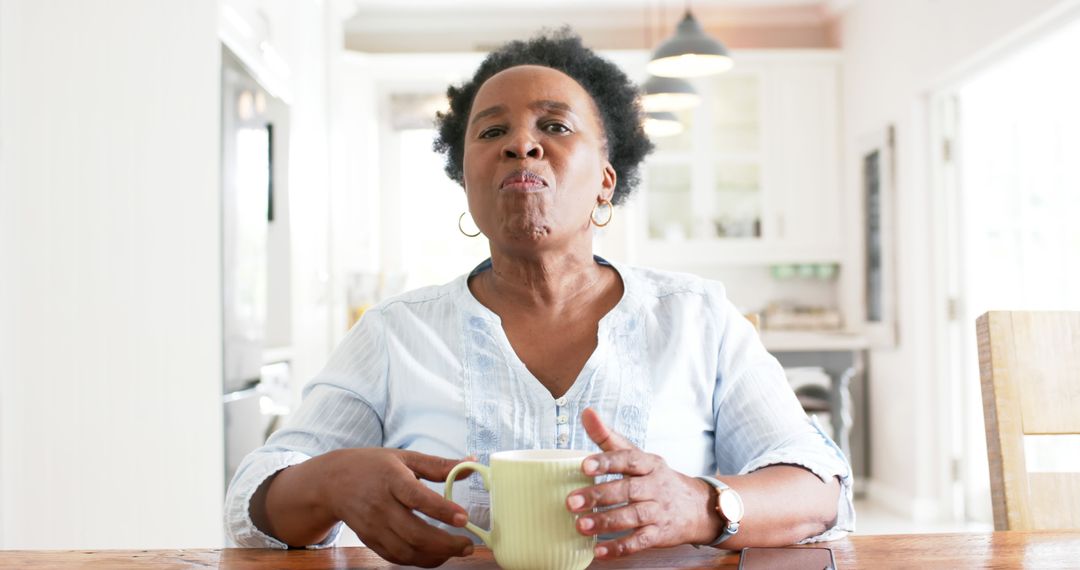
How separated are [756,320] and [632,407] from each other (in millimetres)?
583

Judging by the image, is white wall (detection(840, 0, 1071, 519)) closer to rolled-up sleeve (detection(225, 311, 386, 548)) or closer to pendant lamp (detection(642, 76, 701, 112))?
pendant lamp (detection(642, 76, 701, 112))

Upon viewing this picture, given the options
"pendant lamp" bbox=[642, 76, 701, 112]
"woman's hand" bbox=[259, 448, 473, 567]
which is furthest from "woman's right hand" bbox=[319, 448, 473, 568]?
"pendant lamp" bbox=[642, 76, 701, 112]

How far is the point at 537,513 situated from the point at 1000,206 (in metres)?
4.03

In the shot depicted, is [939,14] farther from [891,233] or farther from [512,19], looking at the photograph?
[512,19]

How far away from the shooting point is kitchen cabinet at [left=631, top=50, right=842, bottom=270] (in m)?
5.50

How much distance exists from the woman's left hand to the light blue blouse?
0.23 m

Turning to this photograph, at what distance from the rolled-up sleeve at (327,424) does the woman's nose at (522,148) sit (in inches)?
11.3

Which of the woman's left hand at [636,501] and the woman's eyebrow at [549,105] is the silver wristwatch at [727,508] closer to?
the woman's left hand at [636,501]

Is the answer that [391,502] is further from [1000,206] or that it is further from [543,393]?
[1000,206]

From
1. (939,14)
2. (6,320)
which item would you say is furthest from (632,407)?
(939,14)

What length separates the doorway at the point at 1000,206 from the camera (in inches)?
149

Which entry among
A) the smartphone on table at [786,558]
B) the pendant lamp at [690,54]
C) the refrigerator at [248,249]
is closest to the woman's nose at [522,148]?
the smartphone on table at [786,558]

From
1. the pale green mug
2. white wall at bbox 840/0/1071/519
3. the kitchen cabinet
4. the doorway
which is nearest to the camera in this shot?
the pale green mug

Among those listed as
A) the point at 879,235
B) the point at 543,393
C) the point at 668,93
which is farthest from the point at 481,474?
the point at 879,235
